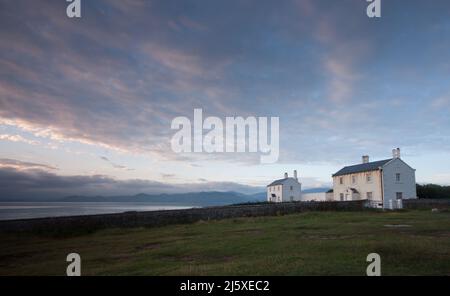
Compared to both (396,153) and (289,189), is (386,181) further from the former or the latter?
(289,189)

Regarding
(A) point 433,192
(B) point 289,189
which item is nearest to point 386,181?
(A) point 433,192

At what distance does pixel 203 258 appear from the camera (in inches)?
559

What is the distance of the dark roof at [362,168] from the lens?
2024 inches

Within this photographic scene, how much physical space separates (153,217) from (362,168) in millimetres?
34734

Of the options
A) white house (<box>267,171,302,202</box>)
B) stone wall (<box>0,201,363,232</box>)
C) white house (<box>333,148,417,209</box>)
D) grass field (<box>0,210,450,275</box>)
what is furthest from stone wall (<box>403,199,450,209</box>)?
white house (<box>267,171,302,202</box>)

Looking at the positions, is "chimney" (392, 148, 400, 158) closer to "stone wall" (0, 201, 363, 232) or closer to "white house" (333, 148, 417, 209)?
"white house" (333, 148, 417, 209)

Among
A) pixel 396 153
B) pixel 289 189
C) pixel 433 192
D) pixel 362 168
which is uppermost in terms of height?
pixel 396 153

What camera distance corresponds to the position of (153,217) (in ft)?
105

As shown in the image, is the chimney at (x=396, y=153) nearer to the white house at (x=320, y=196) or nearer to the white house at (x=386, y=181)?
the white house at (x=386, y=181)

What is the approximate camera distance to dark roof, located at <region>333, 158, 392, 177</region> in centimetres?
5142

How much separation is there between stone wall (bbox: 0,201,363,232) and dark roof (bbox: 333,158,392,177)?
1123cm

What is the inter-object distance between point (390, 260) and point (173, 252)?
8.48m
